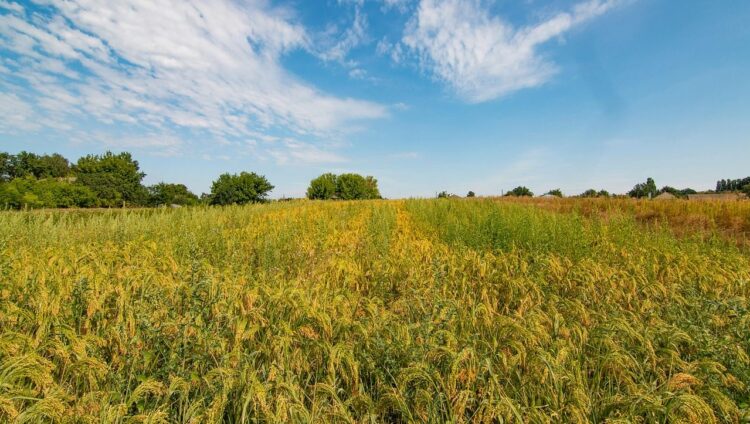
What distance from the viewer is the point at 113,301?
3.00 m

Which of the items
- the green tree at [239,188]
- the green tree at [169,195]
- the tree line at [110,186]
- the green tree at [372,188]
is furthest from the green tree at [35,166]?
the green tree at [372,188]

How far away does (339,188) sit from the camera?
228 feet

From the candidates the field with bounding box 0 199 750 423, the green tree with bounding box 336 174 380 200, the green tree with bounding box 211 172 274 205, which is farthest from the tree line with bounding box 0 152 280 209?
the field with bounding box 0 199 750 423

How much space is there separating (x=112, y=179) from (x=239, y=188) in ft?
97.7

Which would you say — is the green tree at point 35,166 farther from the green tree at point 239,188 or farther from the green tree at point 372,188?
the green tree at point 372,188

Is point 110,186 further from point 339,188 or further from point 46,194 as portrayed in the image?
point 339,188

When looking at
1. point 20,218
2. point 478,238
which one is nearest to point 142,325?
point 478,238

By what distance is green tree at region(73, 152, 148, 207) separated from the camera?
58375 millimetres

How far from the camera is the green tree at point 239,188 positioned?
52406mm

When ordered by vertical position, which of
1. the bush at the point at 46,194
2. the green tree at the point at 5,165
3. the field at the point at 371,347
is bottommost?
the field at the point at 371,347

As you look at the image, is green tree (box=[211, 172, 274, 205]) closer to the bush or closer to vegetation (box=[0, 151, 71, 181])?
the bush

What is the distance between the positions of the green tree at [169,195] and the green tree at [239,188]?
963 inches

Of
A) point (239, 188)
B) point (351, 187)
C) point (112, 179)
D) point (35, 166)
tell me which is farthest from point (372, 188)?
point (35, 166)

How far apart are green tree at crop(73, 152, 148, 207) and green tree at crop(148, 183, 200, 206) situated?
214 inches
